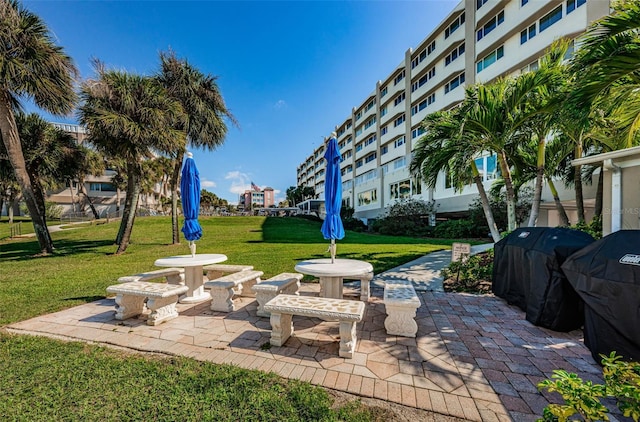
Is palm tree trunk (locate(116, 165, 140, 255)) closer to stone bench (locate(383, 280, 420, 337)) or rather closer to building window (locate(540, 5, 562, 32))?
stone bench (locate(383, 280, 420, 337))

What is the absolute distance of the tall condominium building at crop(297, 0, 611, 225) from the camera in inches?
593

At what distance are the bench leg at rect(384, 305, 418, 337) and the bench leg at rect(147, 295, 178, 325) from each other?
3.58 m

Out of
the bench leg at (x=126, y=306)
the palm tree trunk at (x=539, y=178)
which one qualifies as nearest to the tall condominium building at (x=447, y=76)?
the palm tree trunk at (x=539, y=178)

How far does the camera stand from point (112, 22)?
9.41 meters

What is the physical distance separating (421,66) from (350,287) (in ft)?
86.5

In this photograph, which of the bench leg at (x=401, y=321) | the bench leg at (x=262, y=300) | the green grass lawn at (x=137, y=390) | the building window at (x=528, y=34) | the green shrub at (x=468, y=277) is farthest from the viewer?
the building window at (x=528, y=34)

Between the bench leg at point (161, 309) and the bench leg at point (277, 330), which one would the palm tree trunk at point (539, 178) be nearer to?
the bench leg at point (277, 330)

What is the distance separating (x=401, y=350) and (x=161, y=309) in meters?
3.77

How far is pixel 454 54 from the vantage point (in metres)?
21.7

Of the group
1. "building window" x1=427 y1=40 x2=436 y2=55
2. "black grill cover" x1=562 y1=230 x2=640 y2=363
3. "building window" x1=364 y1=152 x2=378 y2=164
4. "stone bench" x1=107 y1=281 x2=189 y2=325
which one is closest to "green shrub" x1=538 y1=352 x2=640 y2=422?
"black grill cover" x1=562 y1=230 x2=640 y2=363

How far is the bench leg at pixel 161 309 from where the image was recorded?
13.4 feet

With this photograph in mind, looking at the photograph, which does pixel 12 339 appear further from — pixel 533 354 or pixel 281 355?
pixel 533 354

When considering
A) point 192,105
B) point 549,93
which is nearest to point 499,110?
point 549,93

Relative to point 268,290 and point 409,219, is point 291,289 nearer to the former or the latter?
point 268,290
